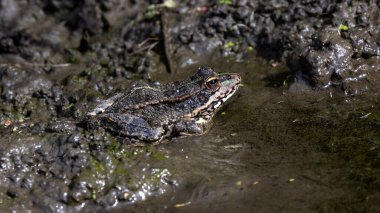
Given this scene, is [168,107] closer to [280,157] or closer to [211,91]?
[211,91]

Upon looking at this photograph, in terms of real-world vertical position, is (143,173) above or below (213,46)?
below

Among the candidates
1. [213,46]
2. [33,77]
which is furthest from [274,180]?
[33,77]

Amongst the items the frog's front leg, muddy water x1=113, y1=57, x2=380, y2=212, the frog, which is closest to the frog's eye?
the frog

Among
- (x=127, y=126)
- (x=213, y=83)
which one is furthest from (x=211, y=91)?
(x=127, y=126)

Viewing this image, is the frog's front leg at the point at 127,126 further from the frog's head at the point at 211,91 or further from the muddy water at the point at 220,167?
the frog's head at the point at 211,91

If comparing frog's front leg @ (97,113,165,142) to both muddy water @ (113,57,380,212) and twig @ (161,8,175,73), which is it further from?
twig @ (161,8,175,73)

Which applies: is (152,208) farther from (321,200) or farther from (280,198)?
(321,200)
